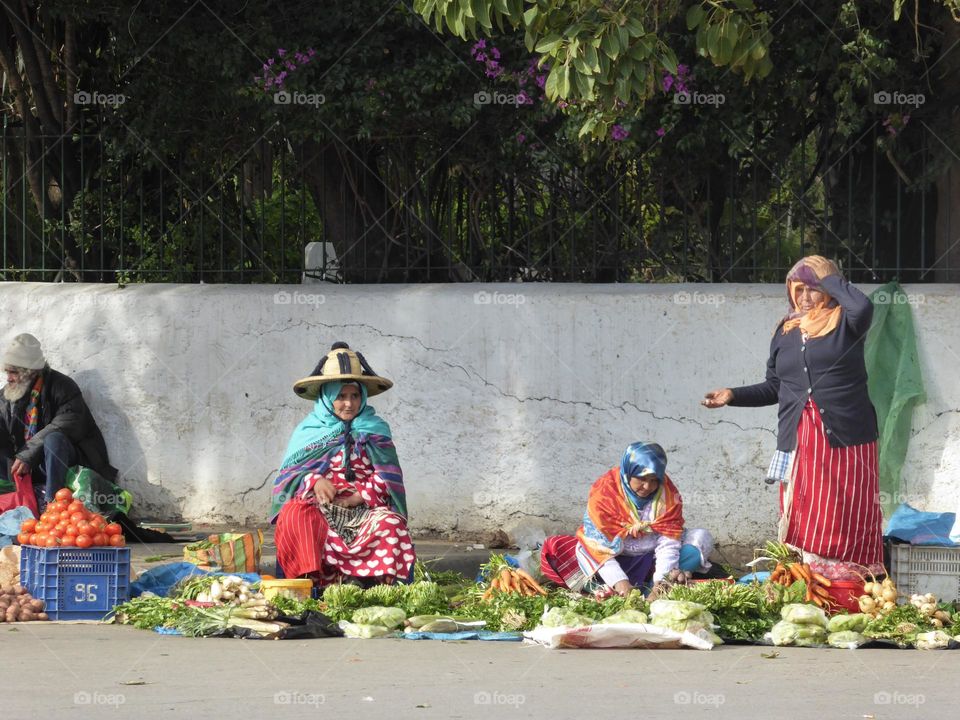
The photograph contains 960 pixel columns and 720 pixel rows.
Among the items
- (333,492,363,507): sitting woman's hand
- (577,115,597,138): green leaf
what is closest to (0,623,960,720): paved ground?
(333,492,363,507): sitting woman's hand

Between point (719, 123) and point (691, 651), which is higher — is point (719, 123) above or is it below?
above

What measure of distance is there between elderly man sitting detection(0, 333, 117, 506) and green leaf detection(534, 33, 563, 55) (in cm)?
439

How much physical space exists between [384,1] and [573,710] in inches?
269

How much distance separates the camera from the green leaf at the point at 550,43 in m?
7.98

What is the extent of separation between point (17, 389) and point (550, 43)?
461 centimetres

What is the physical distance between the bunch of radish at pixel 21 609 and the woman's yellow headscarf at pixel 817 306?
4.11 meters

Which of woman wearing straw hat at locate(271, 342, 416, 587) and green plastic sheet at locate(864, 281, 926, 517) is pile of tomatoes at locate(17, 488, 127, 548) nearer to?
woman wearing straw hat at locate(271, 342, 416, 587)

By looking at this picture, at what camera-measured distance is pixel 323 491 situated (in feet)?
27.0

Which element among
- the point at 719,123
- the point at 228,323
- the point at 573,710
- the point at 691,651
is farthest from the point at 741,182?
the point at 573,710

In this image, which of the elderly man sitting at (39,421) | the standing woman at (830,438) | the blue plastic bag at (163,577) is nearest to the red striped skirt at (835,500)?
the standing woman at (830,438)

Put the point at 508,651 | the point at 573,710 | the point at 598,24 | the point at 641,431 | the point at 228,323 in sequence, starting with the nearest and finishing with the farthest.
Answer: the point at 573,710 → the point at 508,651 → the point at 598,24 → the point at 641,431 → the point at 228,323

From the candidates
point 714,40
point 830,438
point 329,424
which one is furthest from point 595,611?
point 714,40

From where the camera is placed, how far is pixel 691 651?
275 inches

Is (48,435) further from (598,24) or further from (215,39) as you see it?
(598,24)
